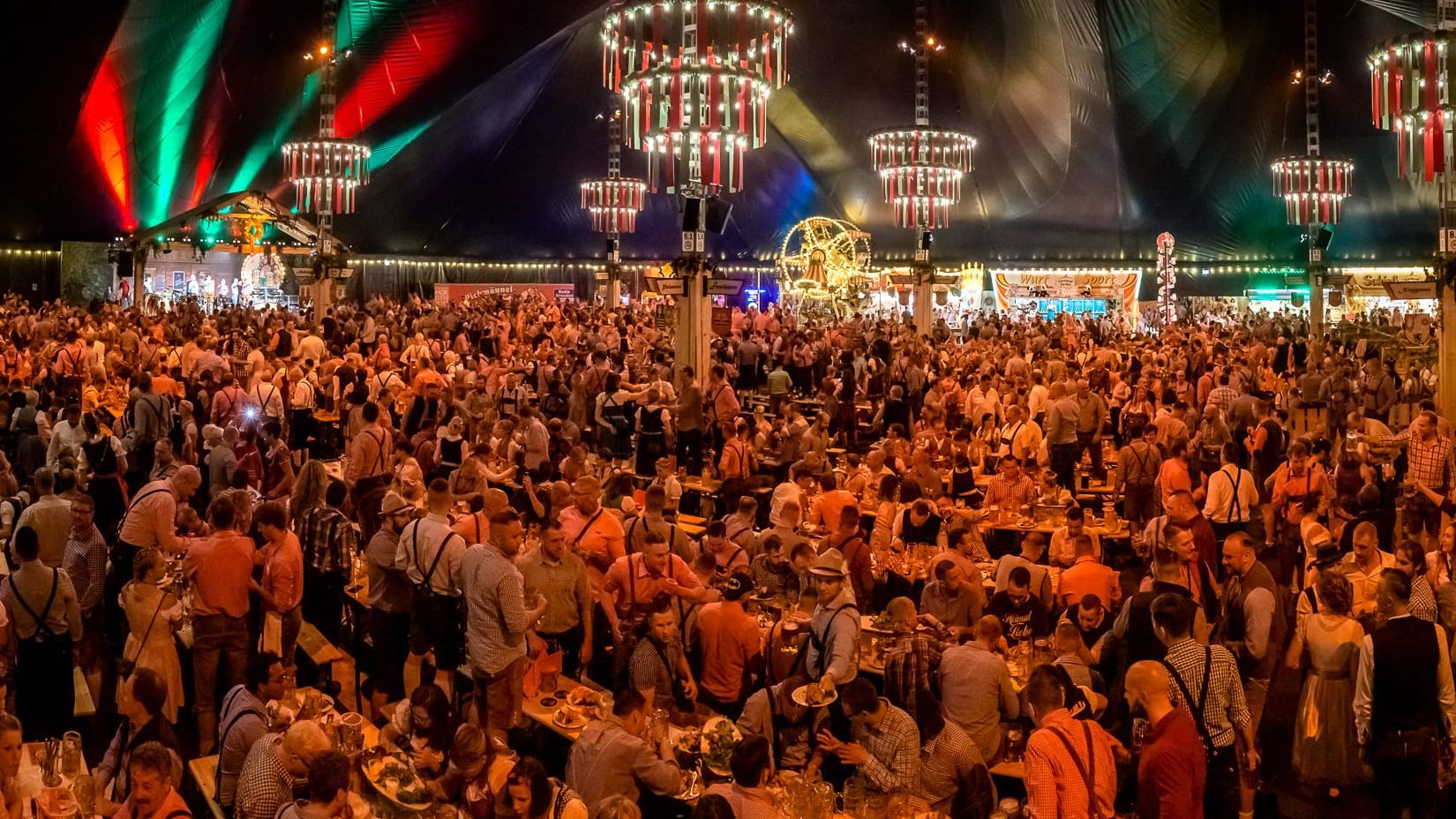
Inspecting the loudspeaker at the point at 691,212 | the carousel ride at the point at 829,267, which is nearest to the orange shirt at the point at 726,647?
the loudspeaker at the point at 691,212

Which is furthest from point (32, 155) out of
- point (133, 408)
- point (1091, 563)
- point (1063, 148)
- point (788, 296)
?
point (1091, 563)

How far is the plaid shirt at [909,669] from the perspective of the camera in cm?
533

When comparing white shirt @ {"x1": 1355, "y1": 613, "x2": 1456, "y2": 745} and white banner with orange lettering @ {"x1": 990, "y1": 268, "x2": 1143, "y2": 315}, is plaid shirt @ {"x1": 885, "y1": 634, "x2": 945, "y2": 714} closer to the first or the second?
white shirt @ {"x1": 1355, "y1": 613, "x2": 1456, "y2": 745}

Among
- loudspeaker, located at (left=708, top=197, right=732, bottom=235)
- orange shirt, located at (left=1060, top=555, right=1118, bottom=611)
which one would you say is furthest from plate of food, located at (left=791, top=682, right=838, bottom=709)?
loudspeaker, located at (left=708, top=197, right=732, bottom=235)

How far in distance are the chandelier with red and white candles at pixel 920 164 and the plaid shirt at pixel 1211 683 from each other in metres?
22.2

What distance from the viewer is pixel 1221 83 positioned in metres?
33.4

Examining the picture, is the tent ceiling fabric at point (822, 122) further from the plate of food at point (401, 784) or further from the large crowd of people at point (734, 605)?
the plate of food at point (401, 784)

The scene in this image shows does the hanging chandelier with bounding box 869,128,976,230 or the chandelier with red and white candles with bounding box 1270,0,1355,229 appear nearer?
the hanging chandelier with bounding box 869,128,976,230

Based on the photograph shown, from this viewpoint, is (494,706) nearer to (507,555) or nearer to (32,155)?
(507,555)

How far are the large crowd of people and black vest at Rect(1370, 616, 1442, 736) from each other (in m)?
0.01

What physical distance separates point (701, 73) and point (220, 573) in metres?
10.1

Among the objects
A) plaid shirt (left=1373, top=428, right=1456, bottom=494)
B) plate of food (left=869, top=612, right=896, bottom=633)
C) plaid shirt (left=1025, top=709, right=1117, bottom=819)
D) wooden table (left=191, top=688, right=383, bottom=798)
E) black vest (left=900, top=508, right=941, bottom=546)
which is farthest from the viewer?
plaid shirt (left=1373, top=428, right=1456, bottom=494)

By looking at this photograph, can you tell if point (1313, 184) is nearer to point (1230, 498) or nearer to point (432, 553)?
point (1230, 498)

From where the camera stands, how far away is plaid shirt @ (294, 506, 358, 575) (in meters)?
7.43
